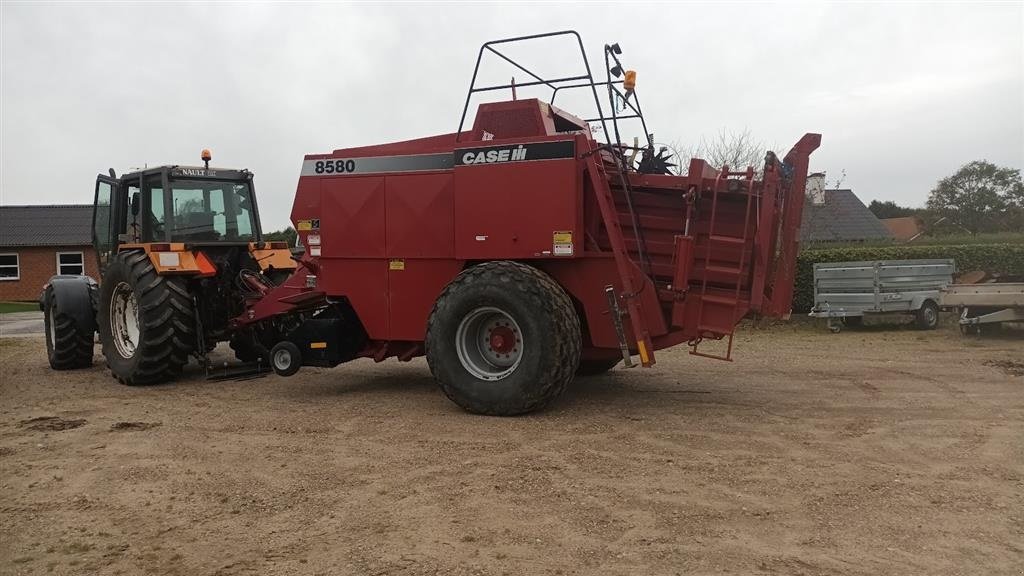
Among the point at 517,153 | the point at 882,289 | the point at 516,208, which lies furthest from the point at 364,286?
the point at 882,289

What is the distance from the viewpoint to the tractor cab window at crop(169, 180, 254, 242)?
941cm

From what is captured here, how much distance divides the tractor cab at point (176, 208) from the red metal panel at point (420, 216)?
3.22 meters

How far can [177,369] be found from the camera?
8875 millimetres

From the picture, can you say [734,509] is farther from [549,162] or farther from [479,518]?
[549,162]

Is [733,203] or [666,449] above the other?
[733,203]

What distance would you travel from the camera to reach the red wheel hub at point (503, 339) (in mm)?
6922

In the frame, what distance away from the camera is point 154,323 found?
847 centimetres

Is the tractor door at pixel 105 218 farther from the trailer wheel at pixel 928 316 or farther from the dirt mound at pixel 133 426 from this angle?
the trailer wheel at pixel 928 316

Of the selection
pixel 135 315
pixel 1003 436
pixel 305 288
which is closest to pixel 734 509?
pixel 1003 436

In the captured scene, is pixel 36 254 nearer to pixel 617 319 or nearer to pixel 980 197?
pixel 617 319

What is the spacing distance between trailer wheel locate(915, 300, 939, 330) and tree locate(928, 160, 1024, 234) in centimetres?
2273

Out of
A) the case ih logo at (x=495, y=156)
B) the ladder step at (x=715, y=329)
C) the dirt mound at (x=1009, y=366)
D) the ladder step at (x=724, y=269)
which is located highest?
the case ih logo at (x=495, y=156)

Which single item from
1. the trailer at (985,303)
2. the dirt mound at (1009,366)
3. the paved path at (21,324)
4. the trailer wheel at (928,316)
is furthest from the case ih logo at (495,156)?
the paved path at (21,324)

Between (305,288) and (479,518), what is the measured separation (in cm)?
457
